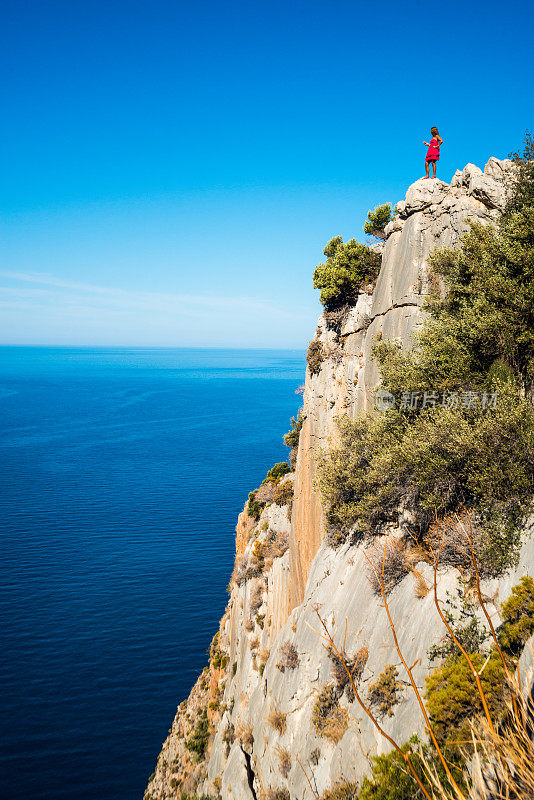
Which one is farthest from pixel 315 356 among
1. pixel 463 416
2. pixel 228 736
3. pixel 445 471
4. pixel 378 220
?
pixel 228 736

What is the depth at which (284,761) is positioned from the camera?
1638cm

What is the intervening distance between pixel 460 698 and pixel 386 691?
3169 millimetres

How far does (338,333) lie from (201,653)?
42.2 metres

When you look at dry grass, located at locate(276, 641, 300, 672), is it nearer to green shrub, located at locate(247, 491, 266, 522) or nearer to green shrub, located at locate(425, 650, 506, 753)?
green shrub, located at locate(425, 650, 506, 753)

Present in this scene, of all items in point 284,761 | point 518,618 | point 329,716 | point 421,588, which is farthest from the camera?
point 284,761

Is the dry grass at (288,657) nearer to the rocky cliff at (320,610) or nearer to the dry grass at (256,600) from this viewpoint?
the rocky cliff at (320,610)

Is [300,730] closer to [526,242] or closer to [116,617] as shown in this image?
[526,242]

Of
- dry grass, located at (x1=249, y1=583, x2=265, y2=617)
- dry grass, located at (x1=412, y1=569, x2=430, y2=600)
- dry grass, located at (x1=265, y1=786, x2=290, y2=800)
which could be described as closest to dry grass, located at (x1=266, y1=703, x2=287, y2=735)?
dry grass, located at (x1=265, y1=786, x2=290, y2=800)

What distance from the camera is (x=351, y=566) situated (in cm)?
1795

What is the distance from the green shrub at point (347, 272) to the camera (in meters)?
24.8

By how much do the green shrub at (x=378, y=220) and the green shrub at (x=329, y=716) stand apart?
2227 centimetres

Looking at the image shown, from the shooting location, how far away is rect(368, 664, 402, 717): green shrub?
12.7 m

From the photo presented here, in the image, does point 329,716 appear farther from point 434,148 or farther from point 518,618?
point 434,148

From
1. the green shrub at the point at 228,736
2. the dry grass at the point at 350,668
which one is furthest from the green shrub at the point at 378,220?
the green shrub at the point at 228,736
